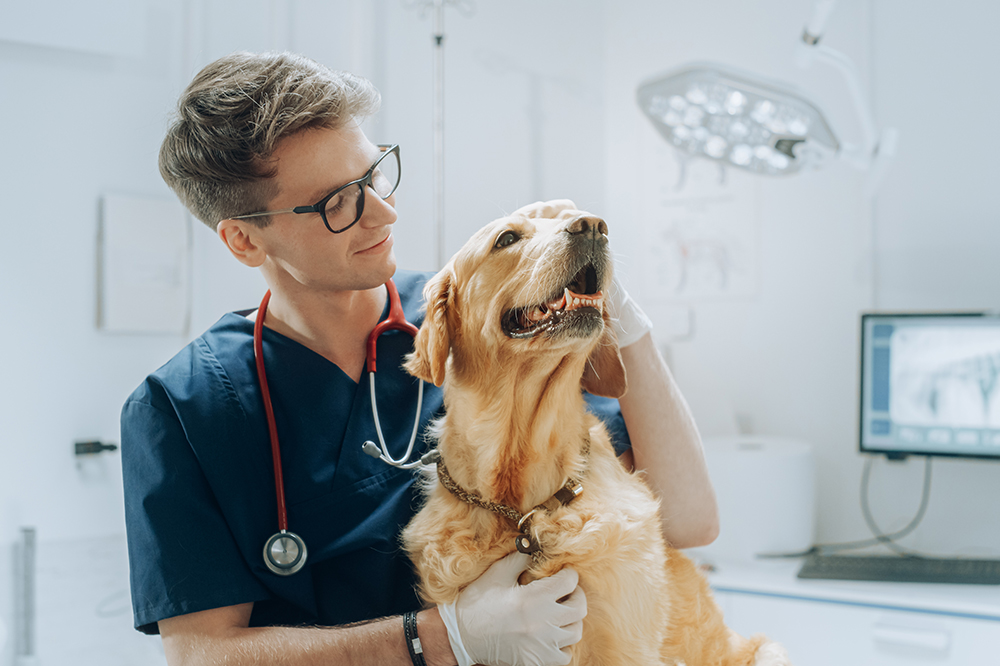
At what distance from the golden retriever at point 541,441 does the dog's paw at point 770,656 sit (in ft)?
0.46

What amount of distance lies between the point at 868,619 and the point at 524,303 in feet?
5.13

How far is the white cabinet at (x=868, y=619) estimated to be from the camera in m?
1.81

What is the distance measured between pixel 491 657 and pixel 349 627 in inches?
8.1

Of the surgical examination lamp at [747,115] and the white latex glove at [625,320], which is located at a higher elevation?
the surgical examination lamp at [747,115]

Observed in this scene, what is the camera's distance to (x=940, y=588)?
196 cm

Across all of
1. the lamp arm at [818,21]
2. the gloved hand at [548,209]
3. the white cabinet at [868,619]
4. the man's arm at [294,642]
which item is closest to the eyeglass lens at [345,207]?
the gloved hand at [548,209]

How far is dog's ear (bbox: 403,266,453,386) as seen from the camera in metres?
1.02

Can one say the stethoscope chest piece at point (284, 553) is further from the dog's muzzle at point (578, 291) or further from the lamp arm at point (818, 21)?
the lamp arm at point (818, 21)

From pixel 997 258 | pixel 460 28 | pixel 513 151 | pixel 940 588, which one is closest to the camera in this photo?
pixel 940 588

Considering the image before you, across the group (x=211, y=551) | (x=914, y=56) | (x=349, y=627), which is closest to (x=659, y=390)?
(x=349, y=627)

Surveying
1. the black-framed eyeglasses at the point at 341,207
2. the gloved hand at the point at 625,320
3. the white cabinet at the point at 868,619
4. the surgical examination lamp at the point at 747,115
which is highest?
the surgical examination lamp at the point at 747,115

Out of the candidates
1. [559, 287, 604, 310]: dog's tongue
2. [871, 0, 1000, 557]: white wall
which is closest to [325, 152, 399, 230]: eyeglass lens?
[559, 287, 604, 310]: dog's tongue

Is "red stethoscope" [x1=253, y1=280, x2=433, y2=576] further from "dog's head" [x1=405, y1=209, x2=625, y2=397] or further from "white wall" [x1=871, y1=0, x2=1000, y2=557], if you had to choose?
"white wall" [x1=871, y1=0, x2=1000, y2=557]

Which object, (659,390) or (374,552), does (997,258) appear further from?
(374,552)
